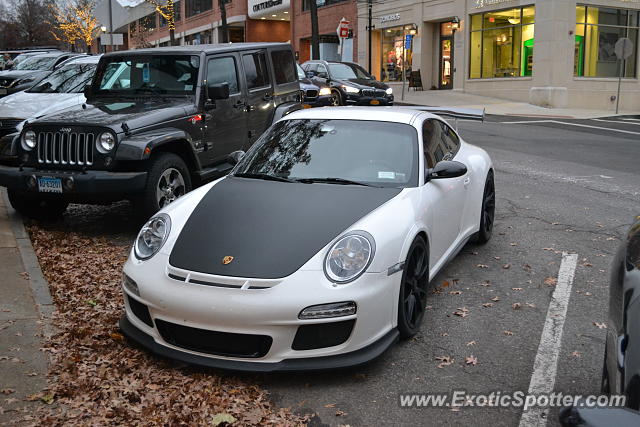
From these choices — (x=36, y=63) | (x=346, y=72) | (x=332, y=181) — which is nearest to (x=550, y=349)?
(x=332, y=181)

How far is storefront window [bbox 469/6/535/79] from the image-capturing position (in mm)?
30609

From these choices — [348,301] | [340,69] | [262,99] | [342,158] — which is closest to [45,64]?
[340,69]

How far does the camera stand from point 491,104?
96.3ft

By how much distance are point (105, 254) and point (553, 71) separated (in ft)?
87.2

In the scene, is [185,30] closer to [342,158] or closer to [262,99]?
[262,99]

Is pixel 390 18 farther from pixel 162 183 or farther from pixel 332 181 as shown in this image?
pixel 332 181

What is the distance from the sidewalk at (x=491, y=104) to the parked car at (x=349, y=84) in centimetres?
635

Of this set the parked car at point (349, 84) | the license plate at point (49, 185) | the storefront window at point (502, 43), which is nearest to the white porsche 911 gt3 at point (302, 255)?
the license plate at point (49, 185)

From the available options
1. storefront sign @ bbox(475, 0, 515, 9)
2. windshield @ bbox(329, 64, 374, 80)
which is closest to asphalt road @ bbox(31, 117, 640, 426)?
windshield @ bbox(329, 64, 374, 80)

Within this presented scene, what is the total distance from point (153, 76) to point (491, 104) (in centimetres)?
2317

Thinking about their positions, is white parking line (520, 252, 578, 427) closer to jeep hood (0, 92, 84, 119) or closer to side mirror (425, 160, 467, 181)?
side mirror (425, 160, 467, 181)

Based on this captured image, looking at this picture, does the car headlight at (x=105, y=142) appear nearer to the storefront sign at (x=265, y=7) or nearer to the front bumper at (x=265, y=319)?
the front bumper at (x=265, y=319)

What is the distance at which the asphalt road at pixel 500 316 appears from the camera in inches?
153


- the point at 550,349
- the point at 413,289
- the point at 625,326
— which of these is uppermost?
the point at 625,326
